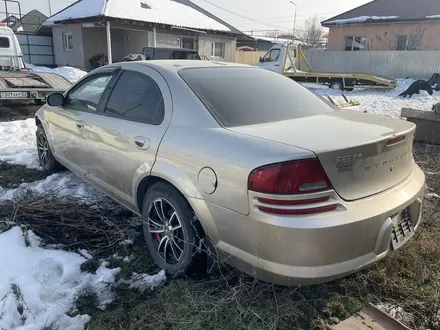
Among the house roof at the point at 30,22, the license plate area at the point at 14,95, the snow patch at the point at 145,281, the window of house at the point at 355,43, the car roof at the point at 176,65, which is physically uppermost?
the house roof at the point at 30,22

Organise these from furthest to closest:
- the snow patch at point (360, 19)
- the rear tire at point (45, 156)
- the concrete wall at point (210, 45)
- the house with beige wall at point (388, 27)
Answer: the concrete wall at point (210, 45) < the snow patch at point (360, 19) < the house with beige wall at point (388, 27) < the rear tire at point (45, 156)

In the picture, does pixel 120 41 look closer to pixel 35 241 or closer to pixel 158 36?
pixel 158 36

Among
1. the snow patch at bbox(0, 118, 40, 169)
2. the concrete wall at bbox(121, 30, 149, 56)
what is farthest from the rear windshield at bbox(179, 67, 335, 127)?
the concrete wall at bbox(121, 30, 149, 56)

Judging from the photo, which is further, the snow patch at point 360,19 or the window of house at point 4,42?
the snow patch at point 360,19

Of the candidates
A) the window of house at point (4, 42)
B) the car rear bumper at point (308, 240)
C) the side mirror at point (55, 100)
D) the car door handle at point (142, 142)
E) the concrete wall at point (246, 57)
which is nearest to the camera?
the car rear bumper at point (308, 240)

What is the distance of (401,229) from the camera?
100 inches

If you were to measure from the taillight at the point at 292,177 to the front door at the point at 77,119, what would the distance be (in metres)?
2.25

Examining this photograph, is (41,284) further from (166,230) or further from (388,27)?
(388,27)

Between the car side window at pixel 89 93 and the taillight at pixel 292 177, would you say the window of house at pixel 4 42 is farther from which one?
the taillight at pixel 292 177

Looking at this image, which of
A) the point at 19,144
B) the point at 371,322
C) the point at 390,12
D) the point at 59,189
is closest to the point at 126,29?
the point at 390,12

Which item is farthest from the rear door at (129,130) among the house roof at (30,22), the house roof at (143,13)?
the house roof at (30,22)

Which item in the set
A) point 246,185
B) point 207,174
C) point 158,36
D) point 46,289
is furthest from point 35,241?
point 158,36

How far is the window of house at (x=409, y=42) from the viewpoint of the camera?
24.1 m

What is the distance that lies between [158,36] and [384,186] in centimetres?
2338
